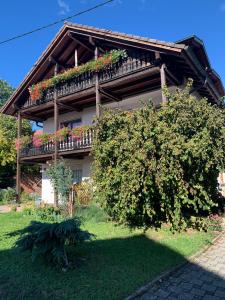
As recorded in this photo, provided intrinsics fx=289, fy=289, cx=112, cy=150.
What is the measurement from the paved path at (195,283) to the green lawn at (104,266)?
0.87 feet

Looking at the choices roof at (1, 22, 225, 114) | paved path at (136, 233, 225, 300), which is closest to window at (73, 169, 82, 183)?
roof at (1, 22, 225, 114)

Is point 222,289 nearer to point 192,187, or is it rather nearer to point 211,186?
point 192,187

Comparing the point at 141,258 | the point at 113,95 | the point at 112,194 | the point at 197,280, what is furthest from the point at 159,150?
the point at 113,95

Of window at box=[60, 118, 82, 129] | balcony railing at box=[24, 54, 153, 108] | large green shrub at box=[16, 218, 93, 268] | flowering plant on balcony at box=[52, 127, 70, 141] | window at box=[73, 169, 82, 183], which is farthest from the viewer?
window at box=[60, 118, 82, 129]

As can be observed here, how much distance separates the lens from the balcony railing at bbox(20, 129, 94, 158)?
576 inches

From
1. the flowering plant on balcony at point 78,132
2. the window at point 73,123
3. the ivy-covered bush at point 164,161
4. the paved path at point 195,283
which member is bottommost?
the paved path at point 195,283

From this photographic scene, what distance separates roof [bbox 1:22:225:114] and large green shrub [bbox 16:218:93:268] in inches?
330

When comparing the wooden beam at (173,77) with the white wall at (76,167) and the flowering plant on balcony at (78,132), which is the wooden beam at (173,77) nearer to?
the flowering plant on balcony at (78,132)

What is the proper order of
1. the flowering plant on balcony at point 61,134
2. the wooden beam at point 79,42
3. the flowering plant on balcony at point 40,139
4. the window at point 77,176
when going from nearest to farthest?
the flowering plant on balcony at point 61,134 → the wooden beam at point 79,42 → the flowering plant on balcony at point 40,139 → the window at point 77,176

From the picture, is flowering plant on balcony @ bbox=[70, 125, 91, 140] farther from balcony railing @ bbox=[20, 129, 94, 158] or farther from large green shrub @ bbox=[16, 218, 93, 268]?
large green shrub @ bbox=[16, 218, 93, 268]

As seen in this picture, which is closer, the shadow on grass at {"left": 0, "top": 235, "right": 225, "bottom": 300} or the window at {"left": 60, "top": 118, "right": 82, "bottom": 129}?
the shadow on grass at {"left": 0, "top": 235, "right": 225, "bottom": 300}

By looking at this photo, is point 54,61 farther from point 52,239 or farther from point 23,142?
point 52,239

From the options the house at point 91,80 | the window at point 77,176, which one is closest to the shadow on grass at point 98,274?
the house at point 91,80

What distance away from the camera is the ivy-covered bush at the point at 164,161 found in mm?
7812
